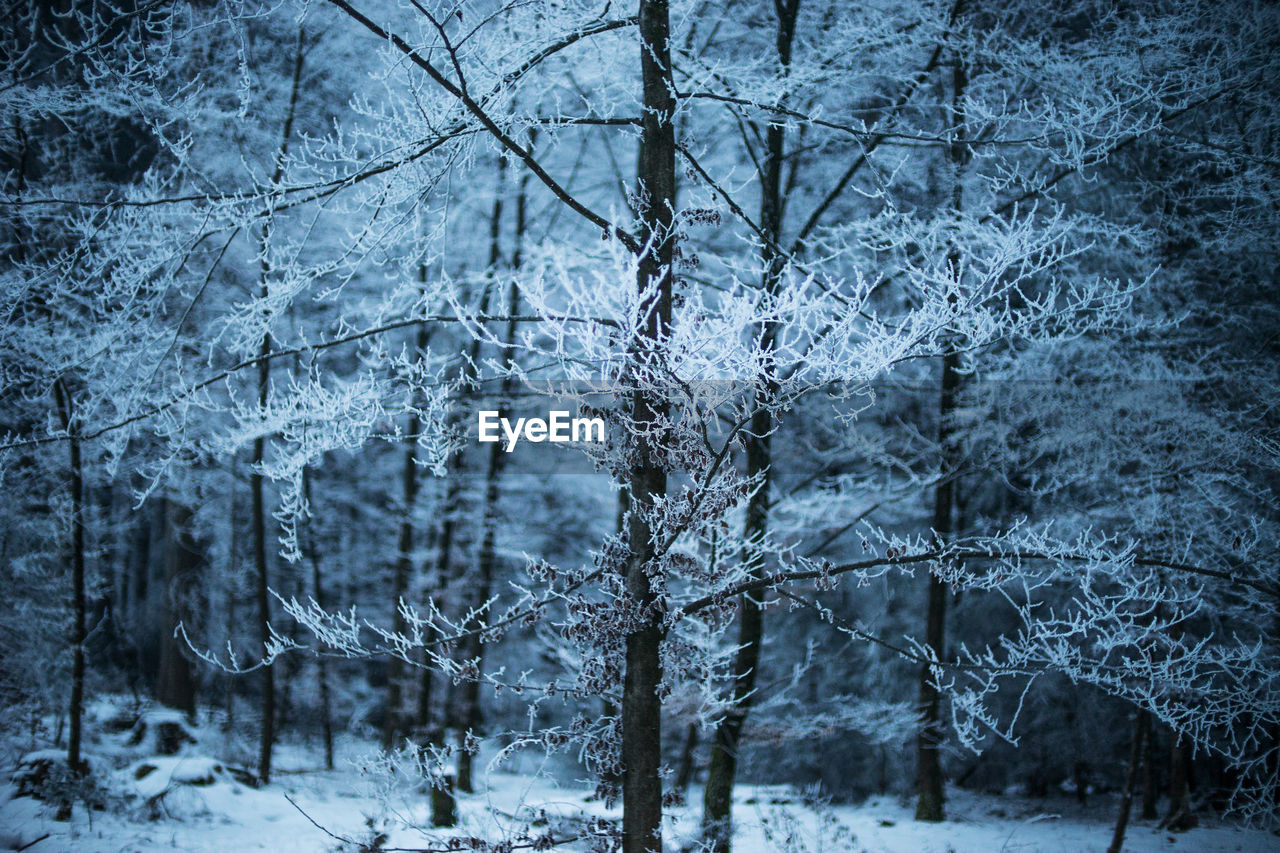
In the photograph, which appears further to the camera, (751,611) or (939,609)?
(939,609)

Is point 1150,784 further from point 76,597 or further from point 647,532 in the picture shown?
point 76,597

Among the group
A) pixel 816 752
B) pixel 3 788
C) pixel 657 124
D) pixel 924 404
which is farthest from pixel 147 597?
pixel 657 124

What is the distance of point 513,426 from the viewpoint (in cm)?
997

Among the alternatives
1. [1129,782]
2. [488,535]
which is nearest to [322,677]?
[488,535]

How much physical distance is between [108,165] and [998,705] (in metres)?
12.7

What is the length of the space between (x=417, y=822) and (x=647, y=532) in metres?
4.35

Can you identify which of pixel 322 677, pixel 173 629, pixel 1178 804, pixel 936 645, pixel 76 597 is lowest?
pixel 1178 804

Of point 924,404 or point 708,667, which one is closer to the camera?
point 708,667

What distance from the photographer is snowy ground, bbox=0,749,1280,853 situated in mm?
7609

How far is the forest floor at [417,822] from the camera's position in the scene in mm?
7594

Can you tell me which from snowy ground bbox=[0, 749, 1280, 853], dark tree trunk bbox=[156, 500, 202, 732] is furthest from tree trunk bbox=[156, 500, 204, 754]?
snowy ground bbox=[0, 749, 1280, 853]

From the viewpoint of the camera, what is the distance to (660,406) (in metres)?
4.04

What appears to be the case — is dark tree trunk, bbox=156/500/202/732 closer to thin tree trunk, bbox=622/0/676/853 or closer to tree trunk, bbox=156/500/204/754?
tree trunk, bbox=156/500/204/754

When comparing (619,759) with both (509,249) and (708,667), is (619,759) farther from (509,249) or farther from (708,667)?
(509,249)
